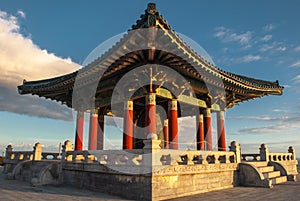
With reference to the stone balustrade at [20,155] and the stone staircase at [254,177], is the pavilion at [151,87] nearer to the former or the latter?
the stone balustrade at [20,155]

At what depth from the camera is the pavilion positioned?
10.5 metres

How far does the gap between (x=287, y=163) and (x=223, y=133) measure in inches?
239

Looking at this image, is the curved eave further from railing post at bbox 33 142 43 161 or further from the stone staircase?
the stone staircase

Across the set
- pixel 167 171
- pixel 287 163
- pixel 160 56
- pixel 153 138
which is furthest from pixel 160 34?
pixel 287 163

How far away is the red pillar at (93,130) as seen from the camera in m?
17.6

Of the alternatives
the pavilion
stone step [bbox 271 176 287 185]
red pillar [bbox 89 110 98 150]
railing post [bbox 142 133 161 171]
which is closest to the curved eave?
the pavilion

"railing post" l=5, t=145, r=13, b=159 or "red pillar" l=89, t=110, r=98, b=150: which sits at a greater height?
"red pillar" l=89, t=110, r=98, b=150

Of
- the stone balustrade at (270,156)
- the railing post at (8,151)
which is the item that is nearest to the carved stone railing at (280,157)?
the stone balustrade at (270,156)

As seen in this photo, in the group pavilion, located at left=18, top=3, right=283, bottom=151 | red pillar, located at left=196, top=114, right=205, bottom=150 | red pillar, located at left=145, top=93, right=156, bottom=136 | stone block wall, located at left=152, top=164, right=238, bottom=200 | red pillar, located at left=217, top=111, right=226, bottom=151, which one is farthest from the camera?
red pillar, located at left=196, top=114, right=205, bottom=150

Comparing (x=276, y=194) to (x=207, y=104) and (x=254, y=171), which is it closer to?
(x=254, y=171)

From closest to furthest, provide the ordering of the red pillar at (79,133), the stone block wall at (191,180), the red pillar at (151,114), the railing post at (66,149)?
1. the stone block wall at (191,180)
2. the red pillar at (151,114)
3. the railing post at (66,149)
4. the red pillar at (79,133)

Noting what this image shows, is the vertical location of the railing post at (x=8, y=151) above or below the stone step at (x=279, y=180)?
above

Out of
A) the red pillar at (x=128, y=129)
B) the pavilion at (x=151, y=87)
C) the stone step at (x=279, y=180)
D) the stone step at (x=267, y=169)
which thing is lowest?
the stone step at (x=279, y=180)

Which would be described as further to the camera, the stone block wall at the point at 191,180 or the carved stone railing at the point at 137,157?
the carved stone railing at the point at 137,157
